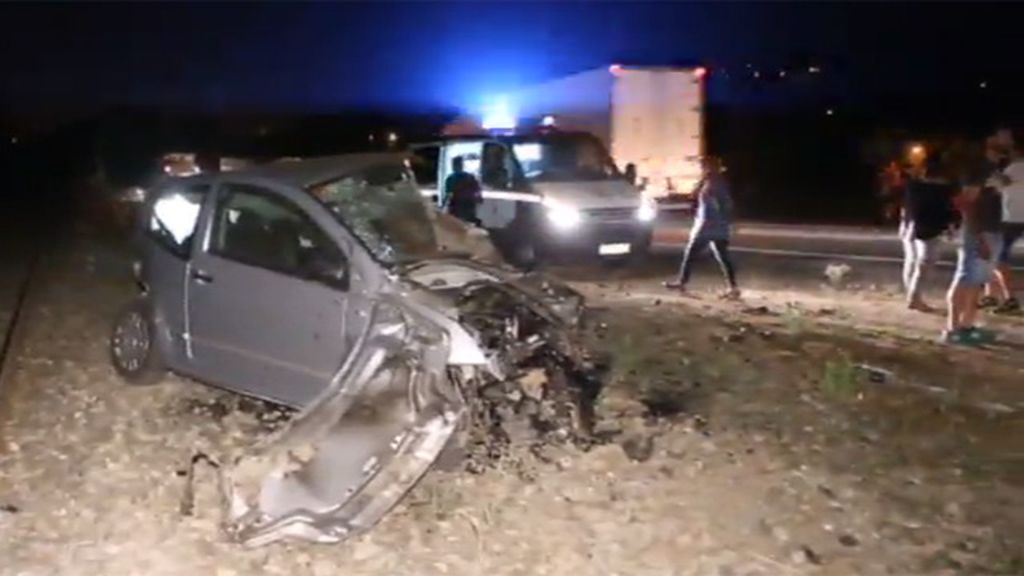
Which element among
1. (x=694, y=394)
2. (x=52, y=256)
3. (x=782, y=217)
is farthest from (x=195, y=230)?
(x=782, y=217)

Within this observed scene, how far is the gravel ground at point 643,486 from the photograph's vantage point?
21.5 ft

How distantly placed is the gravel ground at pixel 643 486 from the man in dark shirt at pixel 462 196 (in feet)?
17.5

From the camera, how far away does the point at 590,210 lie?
17641 mm

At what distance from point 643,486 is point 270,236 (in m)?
2.92

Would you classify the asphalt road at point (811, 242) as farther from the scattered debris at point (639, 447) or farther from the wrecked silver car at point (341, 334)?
the wrecked silver car at point (341, 334)

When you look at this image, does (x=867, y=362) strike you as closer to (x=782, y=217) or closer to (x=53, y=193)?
(x=782, y=217)

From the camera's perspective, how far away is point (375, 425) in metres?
7.32

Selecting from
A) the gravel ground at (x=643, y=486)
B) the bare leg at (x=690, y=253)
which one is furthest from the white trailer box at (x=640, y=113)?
the gravel ground at (x=643, y=486)

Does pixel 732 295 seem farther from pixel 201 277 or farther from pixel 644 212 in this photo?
pixel 201 277

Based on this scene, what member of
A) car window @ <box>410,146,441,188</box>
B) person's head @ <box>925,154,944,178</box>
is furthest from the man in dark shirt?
person's head @ <box>925,154,944,178</box>

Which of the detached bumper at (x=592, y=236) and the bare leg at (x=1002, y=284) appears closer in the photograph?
the bare leg at (x=1002, y=284)

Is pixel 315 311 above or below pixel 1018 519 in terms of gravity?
above

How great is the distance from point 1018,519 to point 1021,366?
401cm

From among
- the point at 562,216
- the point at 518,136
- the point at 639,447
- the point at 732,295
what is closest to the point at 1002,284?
the point at 732,295
